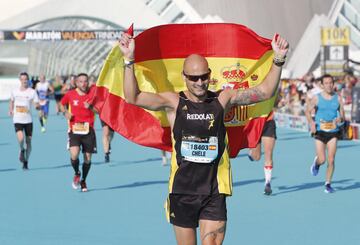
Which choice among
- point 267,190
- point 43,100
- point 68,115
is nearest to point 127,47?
point 267,190

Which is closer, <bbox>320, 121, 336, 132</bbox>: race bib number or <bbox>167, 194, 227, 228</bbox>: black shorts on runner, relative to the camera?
<bbox>167, 194, 227, 228</bbox>: black shorts on runner

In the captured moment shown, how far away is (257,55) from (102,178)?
25.6ft

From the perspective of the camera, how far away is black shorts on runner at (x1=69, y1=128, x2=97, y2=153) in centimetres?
1293

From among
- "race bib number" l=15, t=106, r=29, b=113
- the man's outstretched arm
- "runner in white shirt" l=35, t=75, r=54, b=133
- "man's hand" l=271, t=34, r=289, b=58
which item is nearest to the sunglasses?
the man's outstretched arm

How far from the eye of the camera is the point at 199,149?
6.23 metres

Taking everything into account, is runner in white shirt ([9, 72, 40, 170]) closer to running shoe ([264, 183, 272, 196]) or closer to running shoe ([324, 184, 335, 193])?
running shoe ([264, 183, 272, 196])

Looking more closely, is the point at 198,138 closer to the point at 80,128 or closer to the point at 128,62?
the point at 128,62

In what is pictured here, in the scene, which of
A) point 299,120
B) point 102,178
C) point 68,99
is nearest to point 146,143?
point 68,99

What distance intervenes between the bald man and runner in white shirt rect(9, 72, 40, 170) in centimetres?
1000

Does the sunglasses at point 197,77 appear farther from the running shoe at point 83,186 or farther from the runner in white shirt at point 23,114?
the runner in white shirt at point 23,114

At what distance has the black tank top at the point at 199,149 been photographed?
20.4ft

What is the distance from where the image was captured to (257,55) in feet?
23.9

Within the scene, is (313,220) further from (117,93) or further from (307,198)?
(117,93)

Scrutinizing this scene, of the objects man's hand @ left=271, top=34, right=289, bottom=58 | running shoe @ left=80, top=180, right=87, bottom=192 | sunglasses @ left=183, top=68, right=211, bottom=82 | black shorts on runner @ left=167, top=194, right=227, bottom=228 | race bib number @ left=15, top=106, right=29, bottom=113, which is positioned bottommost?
running shoe @ left=80, top=180, right=87, bottom=192
